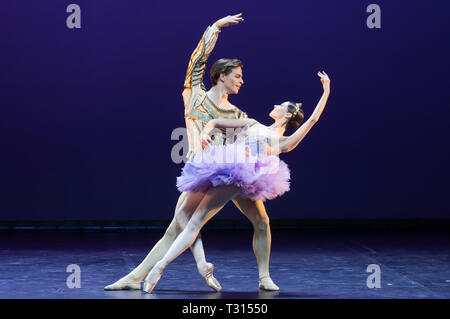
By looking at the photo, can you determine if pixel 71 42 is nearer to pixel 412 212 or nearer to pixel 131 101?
pixel 131 101

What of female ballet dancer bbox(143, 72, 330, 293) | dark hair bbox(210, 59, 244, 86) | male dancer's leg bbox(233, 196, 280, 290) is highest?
dark hair bbox(210, 59, 244, 86)

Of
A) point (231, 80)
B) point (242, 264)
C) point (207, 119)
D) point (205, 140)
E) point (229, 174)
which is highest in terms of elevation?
point (231, 80)

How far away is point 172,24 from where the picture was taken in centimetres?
707

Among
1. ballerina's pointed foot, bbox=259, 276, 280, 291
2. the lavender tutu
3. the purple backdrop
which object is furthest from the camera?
the purple backdrop

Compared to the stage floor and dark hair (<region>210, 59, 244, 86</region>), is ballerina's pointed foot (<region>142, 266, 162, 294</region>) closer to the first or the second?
the stage floor

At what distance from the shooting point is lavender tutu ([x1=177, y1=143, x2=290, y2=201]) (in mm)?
3670

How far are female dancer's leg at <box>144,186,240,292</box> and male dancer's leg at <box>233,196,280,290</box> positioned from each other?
0.13 meters

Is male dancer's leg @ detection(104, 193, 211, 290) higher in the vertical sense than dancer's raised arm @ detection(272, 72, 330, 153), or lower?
lower

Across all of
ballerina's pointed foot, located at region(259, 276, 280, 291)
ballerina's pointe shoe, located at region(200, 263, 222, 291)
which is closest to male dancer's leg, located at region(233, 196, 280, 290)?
ballerina's pointed foot, located at region(259, 276, 280, 291)

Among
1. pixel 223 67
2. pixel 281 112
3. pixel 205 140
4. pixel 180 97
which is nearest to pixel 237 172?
pixel 205 140

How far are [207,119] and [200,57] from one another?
13.9 inches

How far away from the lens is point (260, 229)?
12.6 feet

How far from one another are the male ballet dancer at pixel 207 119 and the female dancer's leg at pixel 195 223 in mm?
133

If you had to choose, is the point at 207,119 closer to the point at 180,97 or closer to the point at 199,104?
the point at 199,104
